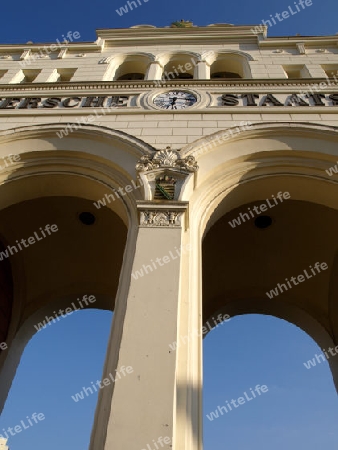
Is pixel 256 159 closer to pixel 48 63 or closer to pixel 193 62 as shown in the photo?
pixel 193 62

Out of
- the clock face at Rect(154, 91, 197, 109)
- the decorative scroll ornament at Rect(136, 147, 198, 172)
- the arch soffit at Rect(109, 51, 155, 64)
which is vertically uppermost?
the arch soffit at Rect(109, 51, 155, 64)

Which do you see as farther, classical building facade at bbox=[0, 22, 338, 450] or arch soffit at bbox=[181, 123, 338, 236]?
arch soffit at bbox=[181, 123, 338, 236]

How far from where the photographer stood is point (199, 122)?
8391 mm

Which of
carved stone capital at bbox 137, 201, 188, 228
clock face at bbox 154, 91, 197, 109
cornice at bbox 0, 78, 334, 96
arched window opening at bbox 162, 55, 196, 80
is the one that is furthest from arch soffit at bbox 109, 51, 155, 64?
carved stone capital at bbox 137, 201, 188, 228

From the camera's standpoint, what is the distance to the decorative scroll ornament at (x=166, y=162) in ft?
22.1

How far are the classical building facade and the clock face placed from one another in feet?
0.18

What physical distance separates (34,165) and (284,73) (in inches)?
292

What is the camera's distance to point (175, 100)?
9.46 m

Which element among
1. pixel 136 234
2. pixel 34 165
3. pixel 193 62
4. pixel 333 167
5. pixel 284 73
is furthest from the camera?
pixel 193 62

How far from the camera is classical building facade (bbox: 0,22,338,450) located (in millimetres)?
4520

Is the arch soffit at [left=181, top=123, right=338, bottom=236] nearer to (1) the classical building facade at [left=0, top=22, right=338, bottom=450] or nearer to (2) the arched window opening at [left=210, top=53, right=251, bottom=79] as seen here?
(1) the classical building facade at [left=0, top=22, right=338, bottom=450]

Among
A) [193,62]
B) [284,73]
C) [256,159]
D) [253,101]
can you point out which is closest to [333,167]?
[256,159]

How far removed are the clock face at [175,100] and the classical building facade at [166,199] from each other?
0.06 metres

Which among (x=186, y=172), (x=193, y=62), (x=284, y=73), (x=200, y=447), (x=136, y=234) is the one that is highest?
(x=193, y=62)
